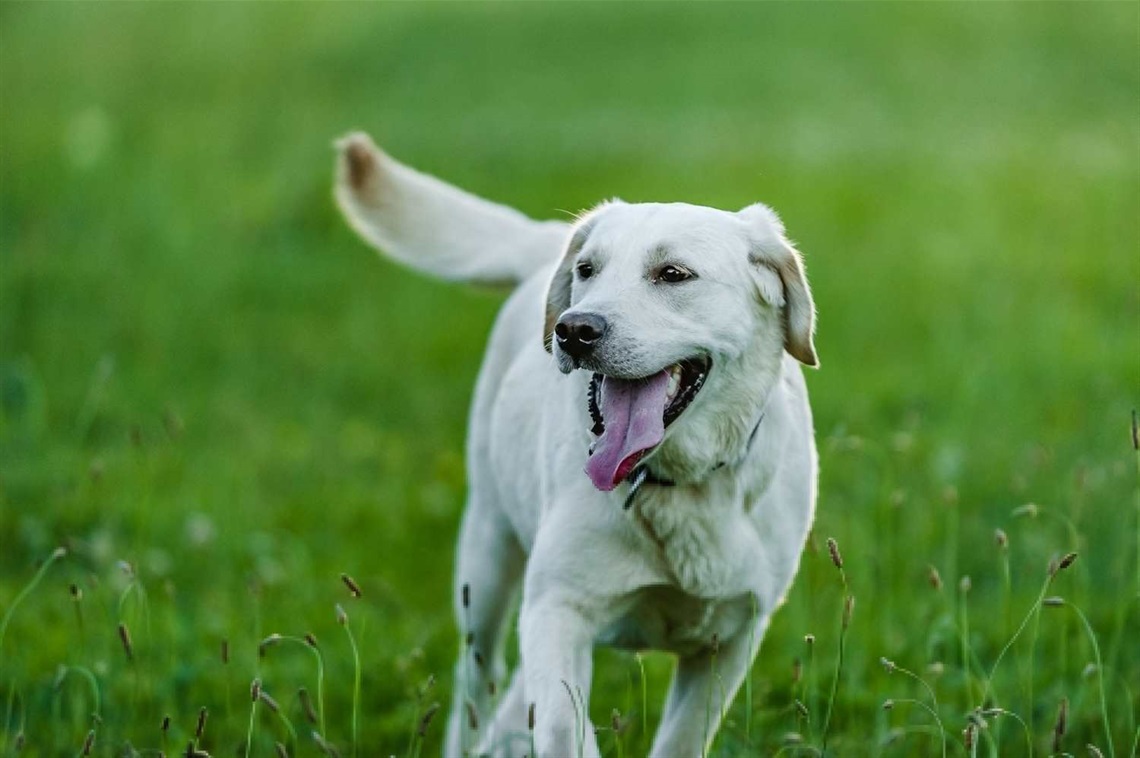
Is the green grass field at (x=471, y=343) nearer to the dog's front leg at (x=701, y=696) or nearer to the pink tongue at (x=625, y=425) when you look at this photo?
the dog's front leg at (x=701, y=696)

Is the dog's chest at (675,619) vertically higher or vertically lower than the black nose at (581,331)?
lower

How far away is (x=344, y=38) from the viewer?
19906mm

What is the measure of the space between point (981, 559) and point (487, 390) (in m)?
2.41

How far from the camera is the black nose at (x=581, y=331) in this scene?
3.81 meters

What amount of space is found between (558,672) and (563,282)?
102 centimetres

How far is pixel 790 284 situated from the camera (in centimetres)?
419

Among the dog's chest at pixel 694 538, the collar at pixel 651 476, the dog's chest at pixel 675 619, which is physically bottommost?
the dog's chest at pixel 675 619

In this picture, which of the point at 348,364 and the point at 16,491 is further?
the point at 348,364

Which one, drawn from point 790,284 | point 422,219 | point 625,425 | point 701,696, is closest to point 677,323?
point 625,425

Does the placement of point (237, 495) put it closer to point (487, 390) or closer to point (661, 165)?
point (487, 390)

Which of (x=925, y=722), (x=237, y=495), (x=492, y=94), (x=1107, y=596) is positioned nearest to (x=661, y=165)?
(x=492, y=94)

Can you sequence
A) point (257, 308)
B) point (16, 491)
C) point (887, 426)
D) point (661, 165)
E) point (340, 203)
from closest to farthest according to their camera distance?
point (340, 203) < point (16, 491) < point (887, 426) < point (257, 308) < point (661, 165)

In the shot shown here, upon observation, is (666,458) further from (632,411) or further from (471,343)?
(471,343)

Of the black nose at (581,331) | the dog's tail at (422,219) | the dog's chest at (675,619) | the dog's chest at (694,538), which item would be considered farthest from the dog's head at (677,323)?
the dog's tail at (422,219)
